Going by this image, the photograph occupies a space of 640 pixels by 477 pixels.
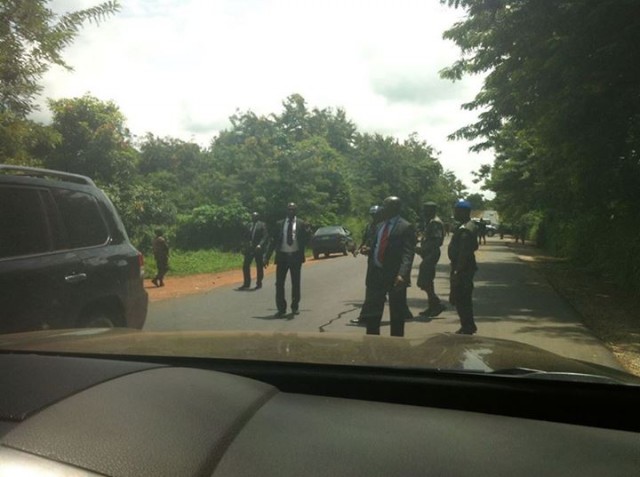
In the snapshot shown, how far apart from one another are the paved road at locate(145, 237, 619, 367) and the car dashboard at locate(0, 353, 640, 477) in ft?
19.8

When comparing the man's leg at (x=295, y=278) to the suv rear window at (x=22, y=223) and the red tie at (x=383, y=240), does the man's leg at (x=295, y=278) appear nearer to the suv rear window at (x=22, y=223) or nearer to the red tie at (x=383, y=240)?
the red tie at (x=383, y=240)

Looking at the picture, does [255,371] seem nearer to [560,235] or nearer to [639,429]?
[639,429]

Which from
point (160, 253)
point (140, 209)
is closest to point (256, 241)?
point (160, 253)

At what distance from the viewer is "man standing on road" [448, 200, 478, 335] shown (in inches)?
329

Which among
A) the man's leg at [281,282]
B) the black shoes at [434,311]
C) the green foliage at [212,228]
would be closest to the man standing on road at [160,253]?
the man's leg at [281,282]

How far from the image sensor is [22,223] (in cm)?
483

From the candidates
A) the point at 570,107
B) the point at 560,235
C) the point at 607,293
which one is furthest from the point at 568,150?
the point at 560,235

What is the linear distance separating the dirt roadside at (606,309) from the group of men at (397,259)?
2.02m

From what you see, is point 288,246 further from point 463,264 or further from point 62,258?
point 62,258

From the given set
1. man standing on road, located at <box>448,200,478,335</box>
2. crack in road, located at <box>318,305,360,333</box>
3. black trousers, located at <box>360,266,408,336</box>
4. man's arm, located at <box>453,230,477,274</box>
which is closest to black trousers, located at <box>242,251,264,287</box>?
crack in road, located at <box>318,305,360,333</box>

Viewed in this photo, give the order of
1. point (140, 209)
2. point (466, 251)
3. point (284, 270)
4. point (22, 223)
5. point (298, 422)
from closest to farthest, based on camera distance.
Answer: point (298, 422) → point (22, 223) → point (466, 251) → point (284, 270) → point (140, 209)

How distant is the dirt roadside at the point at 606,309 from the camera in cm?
875

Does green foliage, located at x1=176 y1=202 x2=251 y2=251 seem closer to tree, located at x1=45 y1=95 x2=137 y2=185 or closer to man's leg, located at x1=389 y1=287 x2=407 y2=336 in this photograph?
tree, located at x1=45 y1=95 x2=137 y2=185

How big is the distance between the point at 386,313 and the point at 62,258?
7.59 meters
